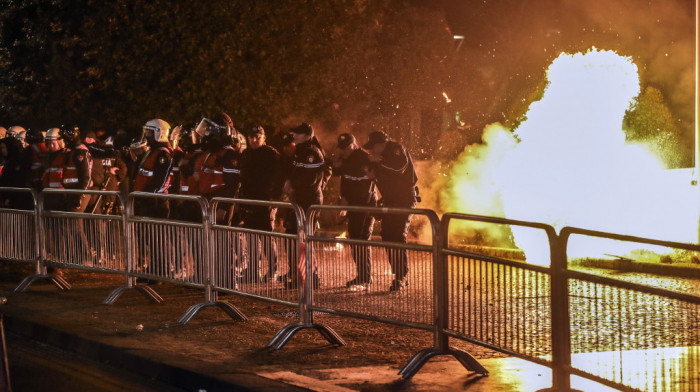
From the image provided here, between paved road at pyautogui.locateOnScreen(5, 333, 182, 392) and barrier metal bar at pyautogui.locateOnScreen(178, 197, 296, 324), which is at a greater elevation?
barrier metal bar at pyautogui.locateOnScreen(178, 197, 296, 324)

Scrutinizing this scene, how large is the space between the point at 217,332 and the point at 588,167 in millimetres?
10295

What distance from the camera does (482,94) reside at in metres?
34.2

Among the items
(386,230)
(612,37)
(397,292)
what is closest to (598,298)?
(397,292)

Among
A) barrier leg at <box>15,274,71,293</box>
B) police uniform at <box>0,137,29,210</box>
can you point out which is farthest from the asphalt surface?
police uniform at <box>0,137,29,210</box>

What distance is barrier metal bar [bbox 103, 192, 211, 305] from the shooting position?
1016 cm

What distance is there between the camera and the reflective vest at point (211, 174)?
43.5 feet

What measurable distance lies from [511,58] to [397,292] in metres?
30.0

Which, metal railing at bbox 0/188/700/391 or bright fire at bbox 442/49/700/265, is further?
bright fire at bbox 442/49/700/265

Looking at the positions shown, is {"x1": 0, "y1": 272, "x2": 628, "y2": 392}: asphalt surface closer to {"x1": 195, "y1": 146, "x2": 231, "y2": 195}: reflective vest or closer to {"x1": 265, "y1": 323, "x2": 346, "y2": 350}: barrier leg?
{"x1": 265, "y1": 323, "x2": 346, "y2": 350}: barrier leg

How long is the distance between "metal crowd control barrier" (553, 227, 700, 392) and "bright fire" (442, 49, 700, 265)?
11303 millimetres

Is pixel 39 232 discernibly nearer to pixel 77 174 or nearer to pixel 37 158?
pixel 77 174

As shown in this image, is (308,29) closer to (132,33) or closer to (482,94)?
(132,33)

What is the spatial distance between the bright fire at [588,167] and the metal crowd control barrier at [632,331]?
1130 cm

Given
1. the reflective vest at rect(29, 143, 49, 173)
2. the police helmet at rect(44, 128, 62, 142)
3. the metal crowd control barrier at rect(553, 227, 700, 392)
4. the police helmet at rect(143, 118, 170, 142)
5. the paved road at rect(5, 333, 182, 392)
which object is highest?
the police helmet at rect(44, 128, 62, 142)
